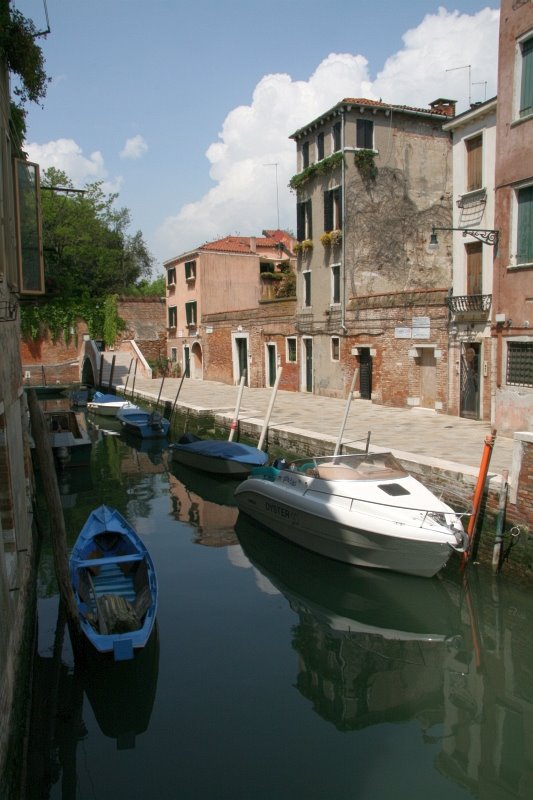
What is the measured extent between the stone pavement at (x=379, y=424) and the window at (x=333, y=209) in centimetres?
560

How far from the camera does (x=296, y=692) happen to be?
232 inches

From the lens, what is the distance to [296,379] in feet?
77.7

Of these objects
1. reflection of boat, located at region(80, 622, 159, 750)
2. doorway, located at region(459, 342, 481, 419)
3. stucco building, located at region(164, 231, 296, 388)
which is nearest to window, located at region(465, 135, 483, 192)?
doorway, located at region(459, 342, 481, 419)

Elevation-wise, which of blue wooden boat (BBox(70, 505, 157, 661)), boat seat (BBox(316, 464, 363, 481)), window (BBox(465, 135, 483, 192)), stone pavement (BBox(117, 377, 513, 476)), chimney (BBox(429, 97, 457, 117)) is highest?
chimney (BBox(429, 97, 457, 117))

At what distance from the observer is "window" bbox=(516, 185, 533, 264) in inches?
469

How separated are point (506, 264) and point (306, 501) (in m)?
6.72

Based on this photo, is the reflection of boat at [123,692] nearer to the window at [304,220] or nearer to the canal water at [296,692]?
the canal water at [296,692]

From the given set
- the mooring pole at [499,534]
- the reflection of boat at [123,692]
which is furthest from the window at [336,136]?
the reflection of boat at [123,692]

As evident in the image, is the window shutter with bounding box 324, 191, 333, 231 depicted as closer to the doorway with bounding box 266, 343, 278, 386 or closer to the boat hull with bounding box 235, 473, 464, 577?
the doorway with bounding box 266, 343, 278, 386

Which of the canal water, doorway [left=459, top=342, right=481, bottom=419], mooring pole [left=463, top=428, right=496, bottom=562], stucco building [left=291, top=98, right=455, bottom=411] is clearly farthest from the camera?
stucco building [left=291, top=98, right=455, bottom=411]

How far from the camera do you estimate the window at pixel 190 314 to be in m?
32.1

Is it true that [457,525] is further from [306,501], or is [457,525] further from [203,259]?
[203,259]

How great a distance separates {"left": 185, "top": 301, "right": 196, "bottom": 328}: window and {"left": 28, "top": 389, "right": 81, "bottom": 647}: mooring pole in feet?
84.2

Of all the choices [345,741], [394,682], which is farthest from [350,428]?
[345,741]
